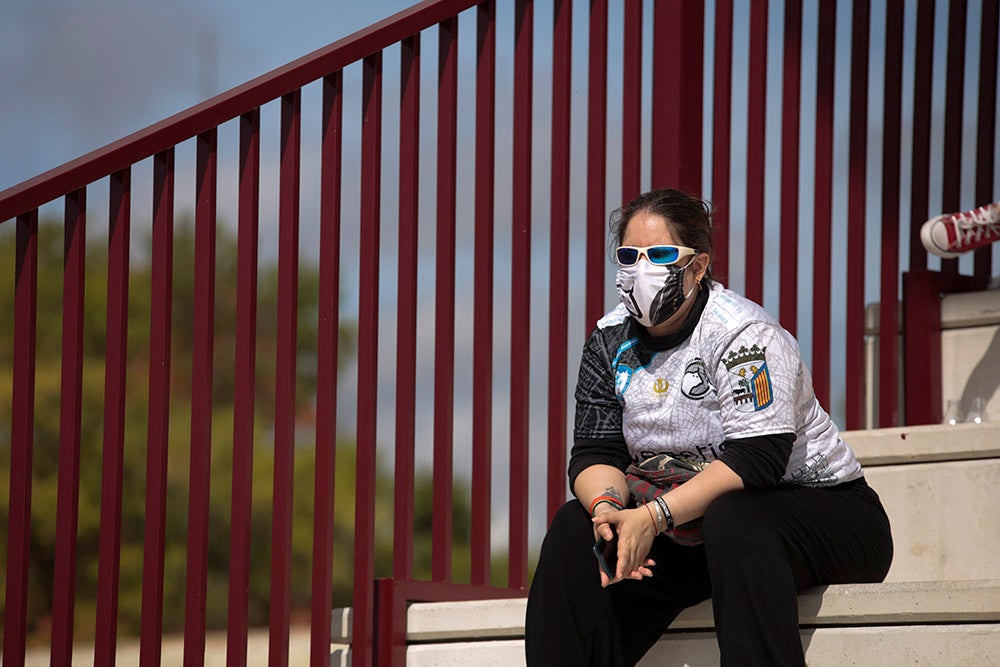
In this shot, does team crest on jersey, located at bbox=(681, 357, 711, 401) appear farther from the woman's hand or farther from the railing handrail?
the railing handrail

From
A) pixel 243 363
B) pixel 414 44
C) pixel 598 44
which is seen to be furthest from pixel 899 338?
pixel 243 363

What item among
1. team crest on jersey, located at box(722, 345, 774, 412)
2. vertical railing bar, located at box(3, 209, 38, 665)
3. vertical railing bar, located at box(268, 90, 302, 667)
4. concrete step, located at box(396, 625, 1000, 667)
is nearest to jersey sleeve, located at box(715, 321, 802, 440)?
team crest on jersey, located at box(722, 345, 774, 412)

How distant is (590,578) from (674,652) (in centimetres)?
20

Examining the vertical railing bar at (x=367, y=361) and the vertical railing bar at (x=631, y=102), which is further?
the vertical railing bar at (x=631, y=102)

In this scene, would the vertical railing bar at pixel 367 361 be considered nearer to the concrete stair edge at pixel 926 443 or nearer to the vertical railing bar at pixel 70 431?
the vertical railing bar at pixel 70 431

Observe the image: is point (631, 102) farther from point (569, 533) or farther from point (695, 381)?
point (569, 533)

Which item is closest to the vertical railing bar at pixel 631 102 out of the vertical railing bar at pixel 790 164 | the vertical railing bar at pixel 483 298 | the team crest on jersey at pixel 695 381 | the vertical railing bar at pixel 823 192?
the vertical railing bar at pixel 483 298

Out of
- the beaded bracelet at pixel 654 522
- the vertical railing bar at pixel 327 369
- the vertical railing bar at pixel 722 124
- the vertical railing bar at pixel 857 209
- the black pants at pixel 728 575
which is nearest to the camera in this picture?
the black pants at pixel 728 575

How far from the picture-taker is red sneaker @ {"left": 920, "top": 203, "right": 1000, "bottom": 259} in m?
3.27

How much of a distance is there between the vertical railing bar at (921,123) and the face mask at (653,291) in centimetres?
151

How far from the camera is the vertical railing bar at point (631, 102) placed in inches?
128

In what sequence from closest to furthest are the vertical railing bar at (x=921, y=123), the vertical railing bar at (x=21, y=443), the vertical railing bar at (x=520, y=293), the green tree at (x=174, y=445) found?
the vertical railing bar at (x=21, y=443) → the vertical railing bar at (x=520, y=293) → the vertical railing bar at (x=921, y=123) → the green tree at (x=174, y=445)

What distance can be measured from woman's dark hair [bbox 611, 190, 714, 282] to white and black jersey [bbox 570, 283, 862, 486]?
0.30 feet

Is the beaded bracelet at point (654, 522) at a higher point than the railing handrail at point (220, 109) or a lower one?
lower
